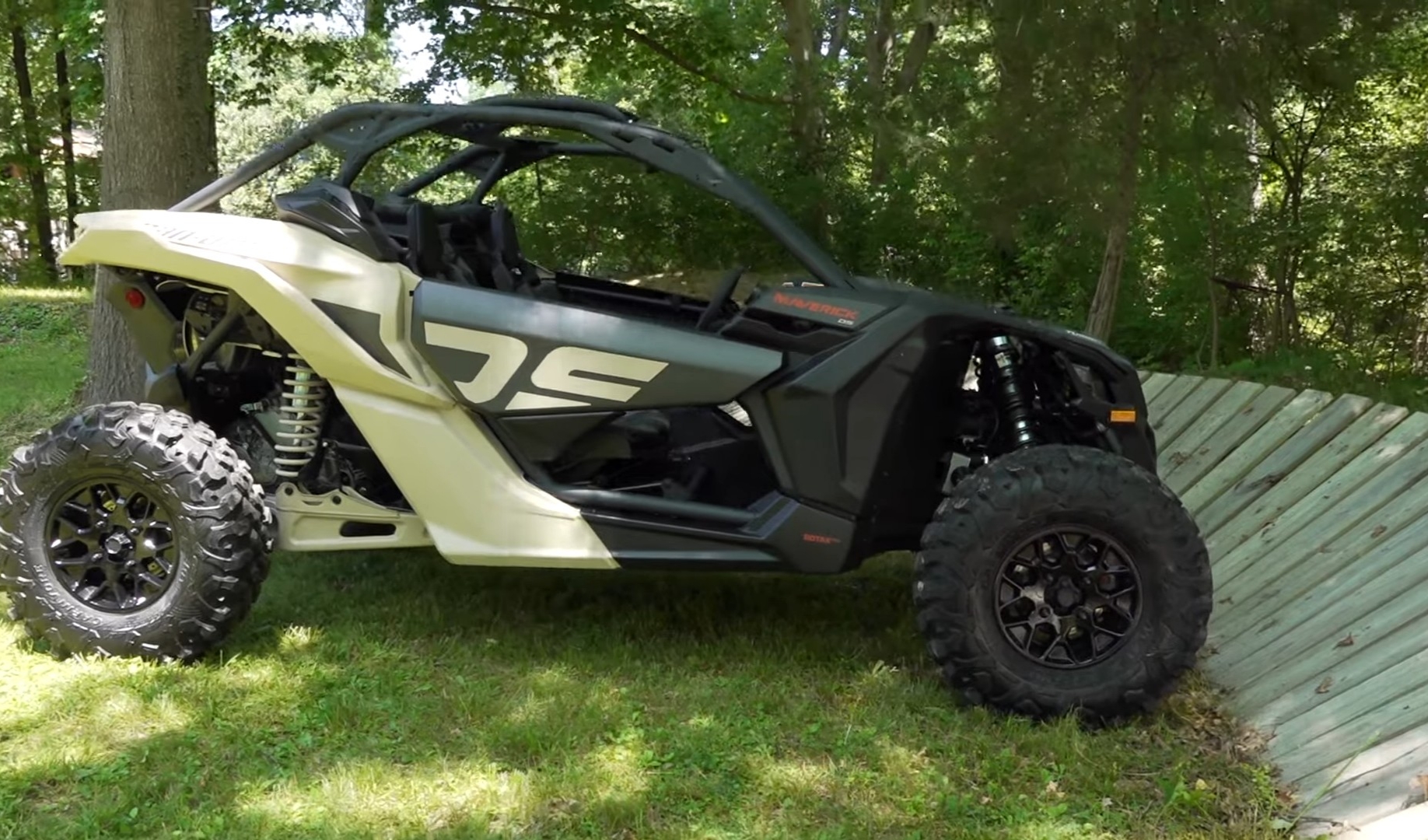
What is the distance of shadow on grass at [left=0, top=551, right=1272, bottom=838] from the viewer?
2887mm

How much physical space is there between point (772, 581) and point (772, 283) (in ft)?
5.24

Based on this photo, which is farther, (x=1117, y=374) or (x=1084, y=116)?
(x=1084, y=116)

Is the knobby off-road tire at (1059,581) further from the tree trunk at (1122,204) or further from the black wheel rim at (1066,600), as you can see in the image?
the tree trunk at (1122,204)

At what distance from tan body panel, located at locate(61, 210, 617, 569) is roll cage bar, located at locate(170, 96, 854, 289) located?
0.31m

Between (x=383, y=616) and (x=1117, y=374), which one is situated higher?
(x=1117, y=374)

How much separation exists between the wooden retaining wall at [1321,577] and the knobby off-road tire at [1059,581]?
0.37 meters

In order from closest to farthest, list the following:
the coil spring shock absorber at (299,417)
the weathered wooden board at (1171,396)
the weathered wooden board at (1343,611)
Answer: the weathered wooden board at (1343,611) < the coil spring shock absorber at (299,417) < the weathered wooden board at (1171,396)

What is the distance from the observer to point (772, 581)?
193 inches

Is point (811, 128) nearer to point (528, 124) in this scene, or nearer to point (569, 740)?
point (528, 124)

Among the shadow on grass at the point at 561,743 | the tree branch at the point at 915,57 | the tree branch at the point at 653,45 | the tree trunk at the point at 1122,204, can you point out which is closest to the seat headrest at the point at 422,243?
the shadow on grass at the point at 561,743

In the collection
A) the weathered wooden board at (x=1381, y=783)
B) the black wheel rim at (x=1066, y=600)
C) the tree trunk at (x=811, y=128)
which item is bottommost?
the weathered wooden board at (x=1381, y=783)

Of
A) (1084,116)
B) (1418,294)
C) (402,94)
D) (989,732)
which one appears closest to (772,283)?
(989,732)

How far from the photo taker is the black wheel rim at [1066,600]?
3.48 metres

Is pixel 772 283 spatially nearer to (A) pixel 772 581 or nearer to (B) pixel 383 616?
(A) pixel 772 581
